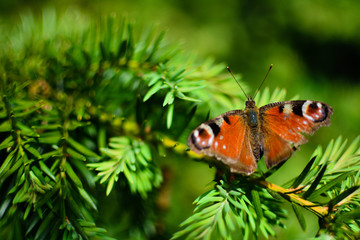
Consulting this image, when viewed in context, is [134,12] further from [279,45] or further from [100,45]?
[100,45]

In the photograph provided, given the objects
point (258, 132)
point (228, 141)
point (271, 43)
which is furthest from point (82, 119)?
point (271, 43)

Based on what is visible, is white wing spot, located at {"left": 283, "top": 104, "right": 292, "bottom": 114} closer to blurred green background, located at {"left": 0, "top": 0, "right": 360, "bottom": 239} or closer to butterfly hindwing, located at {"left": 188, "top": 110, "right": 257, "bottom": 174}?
butterfly hindwing, located at {"left": 188, "top": 110, "right": 257, "bottom": 174}

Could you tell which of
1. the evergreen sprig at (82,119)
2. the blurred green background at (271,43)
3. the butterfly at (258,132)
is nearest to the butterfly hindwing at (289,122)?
the butterfly at (258,132)

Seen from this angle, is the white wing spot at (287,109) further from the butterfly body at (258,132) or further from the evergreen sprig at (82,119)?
the evergreen sprig at (82,119)

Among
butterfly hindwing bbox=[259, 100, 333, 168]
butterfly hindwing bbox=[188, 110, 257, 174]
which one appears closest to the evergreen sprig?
butterfly hindwing bbox=[188, 110, 257, 174]

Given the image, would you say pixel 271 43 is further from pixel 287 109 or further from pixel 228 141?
pixel 228 141
